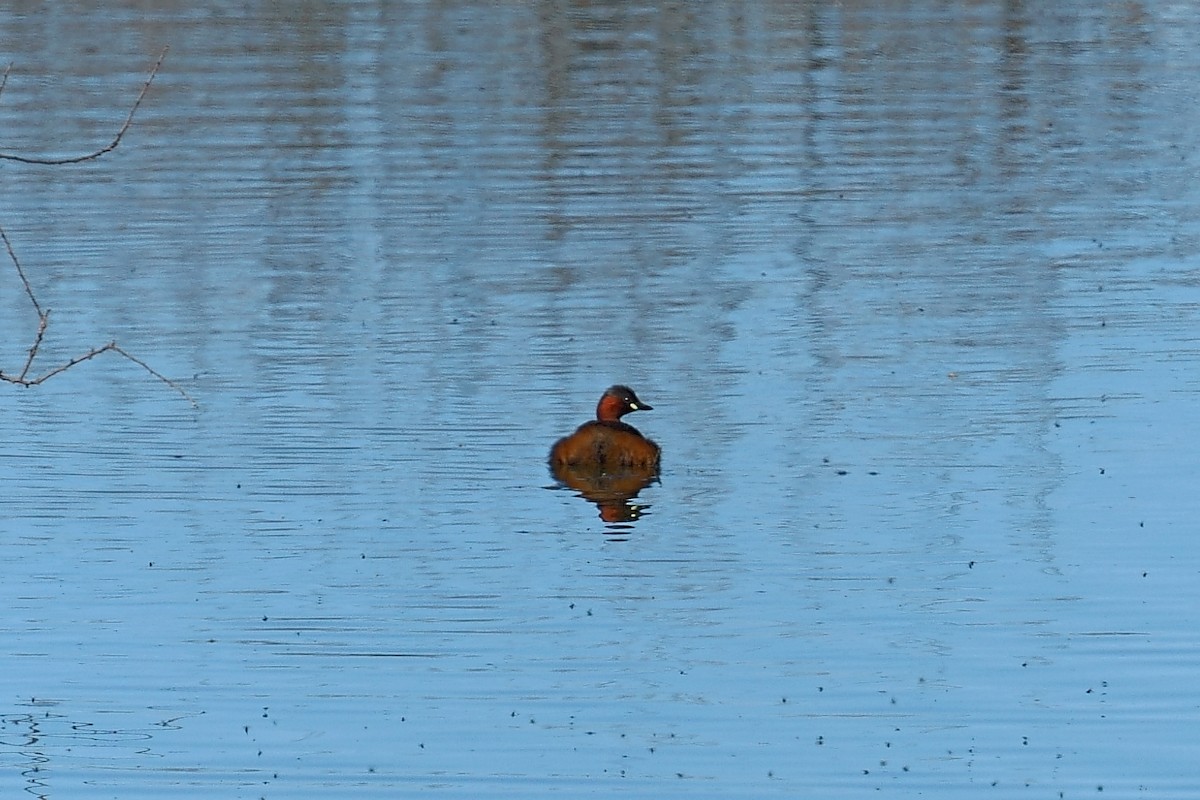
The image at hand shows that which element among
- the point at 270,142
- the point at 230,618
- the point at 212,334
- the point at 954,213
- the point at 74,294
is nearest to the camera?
the point at 230,618

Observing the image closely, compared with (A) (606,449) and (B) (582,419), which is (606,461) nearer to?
(A) (606,449)

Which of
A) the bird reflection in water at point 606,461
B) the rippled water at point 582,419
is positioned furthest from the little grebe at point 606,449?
the rippled water at point 582,419

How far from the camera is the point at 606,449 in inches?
491

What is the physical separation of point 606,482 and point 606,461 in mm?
118

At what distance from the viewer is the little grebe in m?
12.5

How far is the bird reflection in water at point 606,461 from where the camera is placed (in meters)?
12.4

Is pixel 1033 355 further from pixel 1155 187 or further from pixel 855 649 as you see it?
pixel 1155 187

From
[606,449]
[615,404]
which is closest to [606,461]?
[606,449]

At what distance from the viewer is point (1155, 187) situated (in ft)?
69.7

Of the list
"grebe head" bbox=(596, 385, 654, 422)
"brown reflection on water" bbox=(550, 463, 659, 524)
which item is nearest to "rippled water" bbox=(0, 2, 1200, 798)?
"brown reflection on water" bbox=(550, 463, 659, 524)

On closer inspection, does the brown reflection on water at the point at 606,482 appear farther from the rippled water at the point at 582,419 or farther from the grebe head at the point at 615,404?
the grebe head at the point at 615,404

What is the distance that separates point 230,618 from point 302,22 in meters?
25.6

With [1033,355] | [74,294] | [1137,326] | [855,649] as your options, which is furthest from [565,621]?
[74,294]

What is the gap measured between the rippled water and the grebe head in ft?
0.92
